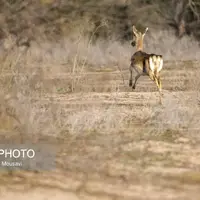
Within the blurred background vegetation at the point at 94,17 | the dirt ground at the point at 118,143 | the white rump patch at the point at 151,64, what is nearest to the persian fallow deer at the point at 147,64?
the white rump patch at the point at 151,64

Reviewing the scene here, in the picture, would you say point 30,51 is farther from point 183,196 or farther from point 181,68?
point 183,196

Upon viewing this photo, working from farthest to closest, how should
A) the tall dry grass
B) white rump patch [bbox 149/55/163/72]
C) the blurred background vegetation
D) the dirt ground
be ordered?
the blurred background vegetation → white rump patch [bbox 149/55/163/72] → the tall dry grass → the dirt ground

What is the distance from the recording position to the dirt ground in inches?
173

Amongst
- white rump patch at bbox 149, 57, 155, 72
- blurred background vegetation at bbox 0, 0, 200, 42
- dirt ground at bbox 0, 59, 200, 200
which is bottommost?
dirt ground at bbox 0, 59, 200, 200

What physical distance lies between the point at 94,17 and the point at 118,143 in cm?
626

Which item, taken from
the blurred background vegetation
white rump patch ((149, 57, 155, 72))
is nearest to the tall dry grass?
white rump patch ((149, 57, 155, 72))

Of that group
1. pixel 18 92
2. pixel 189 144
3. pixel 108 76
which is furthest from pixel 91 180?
pixel 108 76

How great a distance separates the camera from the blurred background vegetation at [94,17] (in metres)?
9.22

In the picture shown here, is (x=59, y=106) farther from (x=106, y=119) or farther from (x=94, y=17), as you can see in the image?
(x=94, y=17)

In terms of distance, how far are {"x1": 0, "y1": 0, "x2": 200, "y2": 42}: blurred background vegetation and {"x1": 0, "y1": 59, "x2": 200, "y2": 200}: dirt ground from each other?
1.84 m

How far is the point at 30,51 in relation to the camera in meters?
8.76

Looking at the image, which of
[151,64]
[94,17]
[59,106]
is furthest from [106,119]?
[94,17]

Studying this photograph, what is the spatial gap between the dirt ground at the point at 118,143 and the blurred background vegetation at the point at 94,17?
1.84 metres

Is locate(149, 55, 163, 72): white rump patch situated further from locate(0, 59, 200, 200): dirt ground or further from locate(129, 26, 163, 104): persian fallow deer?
locate(0, 59, 200, 200): dirt ground
